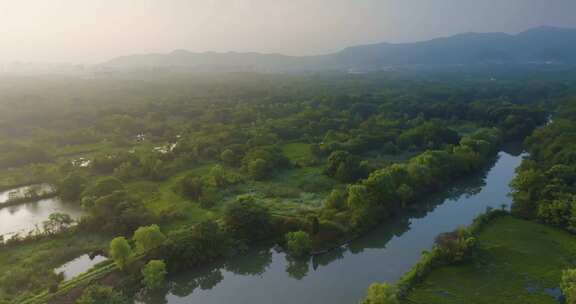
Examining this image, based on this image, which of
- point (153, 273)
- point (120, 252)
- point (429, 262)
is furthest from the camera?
point (429, 262)

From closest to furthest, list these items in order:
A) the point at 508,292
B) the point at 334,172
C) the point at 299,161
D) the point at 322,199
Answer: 1. the point at 508,292
2. the point at 322,199
3. the point at 334,172
4. the point at 299,161

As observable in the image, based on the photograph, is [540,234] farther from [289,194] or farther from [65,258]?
[65,258]

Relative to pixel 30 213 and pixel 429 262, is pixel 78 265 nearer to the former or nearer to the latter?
pixel 30 213

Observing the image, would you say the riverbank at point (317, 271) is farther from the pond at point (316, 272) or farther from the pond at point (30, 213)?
the pond at point (30, 213)

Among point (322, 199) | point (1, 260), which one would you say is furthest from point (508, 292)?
point (1, 260)

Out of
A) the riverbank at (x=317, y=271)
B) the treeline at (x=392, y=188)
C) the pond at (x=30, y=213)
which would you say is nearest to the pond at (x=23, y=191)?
the pond at (x=30, y=213)

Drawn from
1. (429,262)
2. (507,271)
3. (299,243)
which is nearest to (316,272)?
(299,243)
